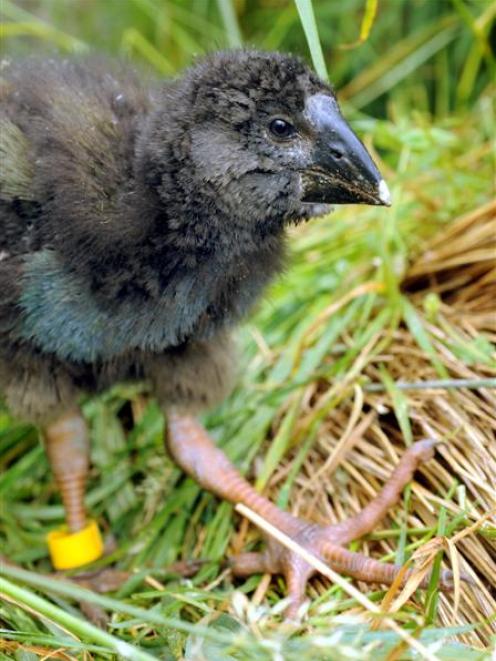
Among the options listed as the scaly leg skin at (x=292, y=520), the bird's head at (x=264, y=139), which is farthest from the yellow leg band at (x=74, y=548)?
the bird's head at (x=264, y=139)

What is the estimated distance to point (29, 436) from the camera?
2822 millimetres

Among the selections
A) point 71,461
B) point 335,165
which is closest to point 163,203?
point 335,165

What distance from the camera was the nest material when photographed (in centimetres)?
211

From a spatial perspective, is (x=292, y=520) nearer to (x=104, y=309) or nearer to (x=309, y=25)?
(x=104, y=309)

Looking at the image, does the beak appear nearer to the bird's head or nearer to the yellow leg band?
the bird's head

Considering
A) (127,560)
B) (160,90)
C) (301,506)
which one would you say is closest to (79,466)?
(127,560)

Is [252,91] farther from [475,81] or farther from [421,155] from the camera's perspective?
[475,81]

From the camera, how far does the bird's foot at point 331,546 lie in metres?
2.25

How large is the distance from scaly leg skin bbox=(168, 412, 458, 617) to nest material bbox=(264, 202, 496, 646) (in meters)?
0.04

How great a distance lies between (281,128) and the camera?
210 cm

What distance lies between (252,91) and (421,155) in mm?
1300

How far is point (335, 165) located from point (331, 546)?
0.85 meters

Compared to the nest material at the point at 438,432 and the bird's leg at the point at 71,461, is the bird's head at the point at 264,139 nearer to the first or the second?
the nest material at the point at 438,432

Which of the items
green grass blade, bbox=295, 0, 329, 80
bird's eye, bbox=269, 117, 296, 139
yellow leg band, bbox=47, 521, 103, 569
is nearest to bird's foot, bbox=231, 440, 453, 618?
yellow leg band, bbox=47, 521, 103, 569
